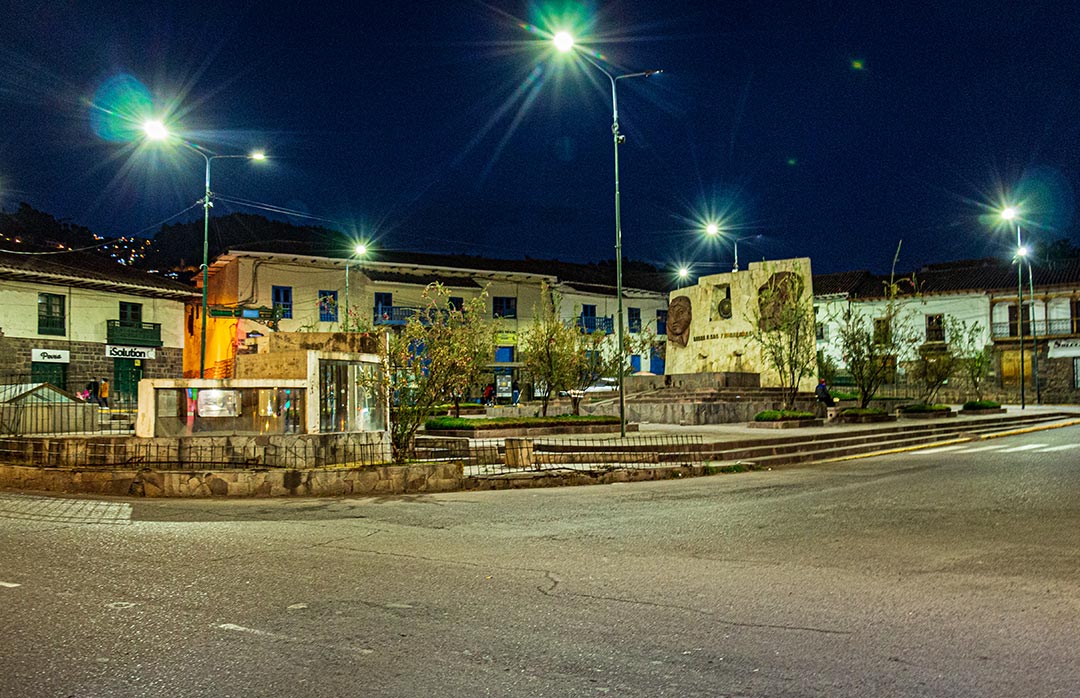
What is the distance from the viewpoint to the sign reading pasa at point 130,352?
39.2 meters

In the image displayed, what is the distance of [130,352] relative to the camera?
131 ft

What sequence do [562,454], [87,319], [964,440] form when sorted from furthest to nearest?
1. [87,319]
2. [964,440]
3. [562,454]

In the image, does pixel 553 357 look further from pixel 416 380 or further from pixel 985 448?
pixel 985 448

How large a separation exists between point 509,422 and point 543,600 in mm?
16203

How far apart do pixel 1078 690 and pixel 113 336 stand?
42.3 m

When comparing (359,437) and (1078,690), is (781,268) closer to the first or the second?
(359,437)

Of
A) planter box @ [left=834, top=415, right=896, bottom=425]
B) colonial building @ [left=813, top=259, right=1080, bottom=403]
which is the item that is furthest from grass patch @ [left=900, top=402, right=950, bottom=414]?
colonial building @ [left=813, top=259, right=1080, bottom=403]

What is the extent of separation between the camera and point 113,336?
3934 cm

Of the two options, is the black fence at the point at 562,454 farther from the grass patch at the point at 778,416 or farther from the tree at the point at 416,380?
the grass patch at the point at 778,416

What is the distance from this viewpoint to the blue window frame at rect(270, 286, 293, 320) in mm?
48125

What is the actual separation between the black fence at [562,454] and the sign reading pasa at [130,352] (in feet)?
92.6

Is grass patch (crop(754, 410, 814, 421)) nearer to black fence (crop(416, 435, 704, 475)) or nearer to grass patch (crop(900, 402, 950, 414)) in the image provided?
black fence (crop(416, 435, 704, 475))

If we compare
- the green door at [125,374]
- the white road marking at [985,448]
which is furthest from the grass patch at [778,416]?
the green door at [125,374]

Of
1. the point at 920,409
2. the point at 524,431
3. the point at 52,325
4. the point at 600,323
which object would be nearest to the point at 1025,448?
the point at 920,409
